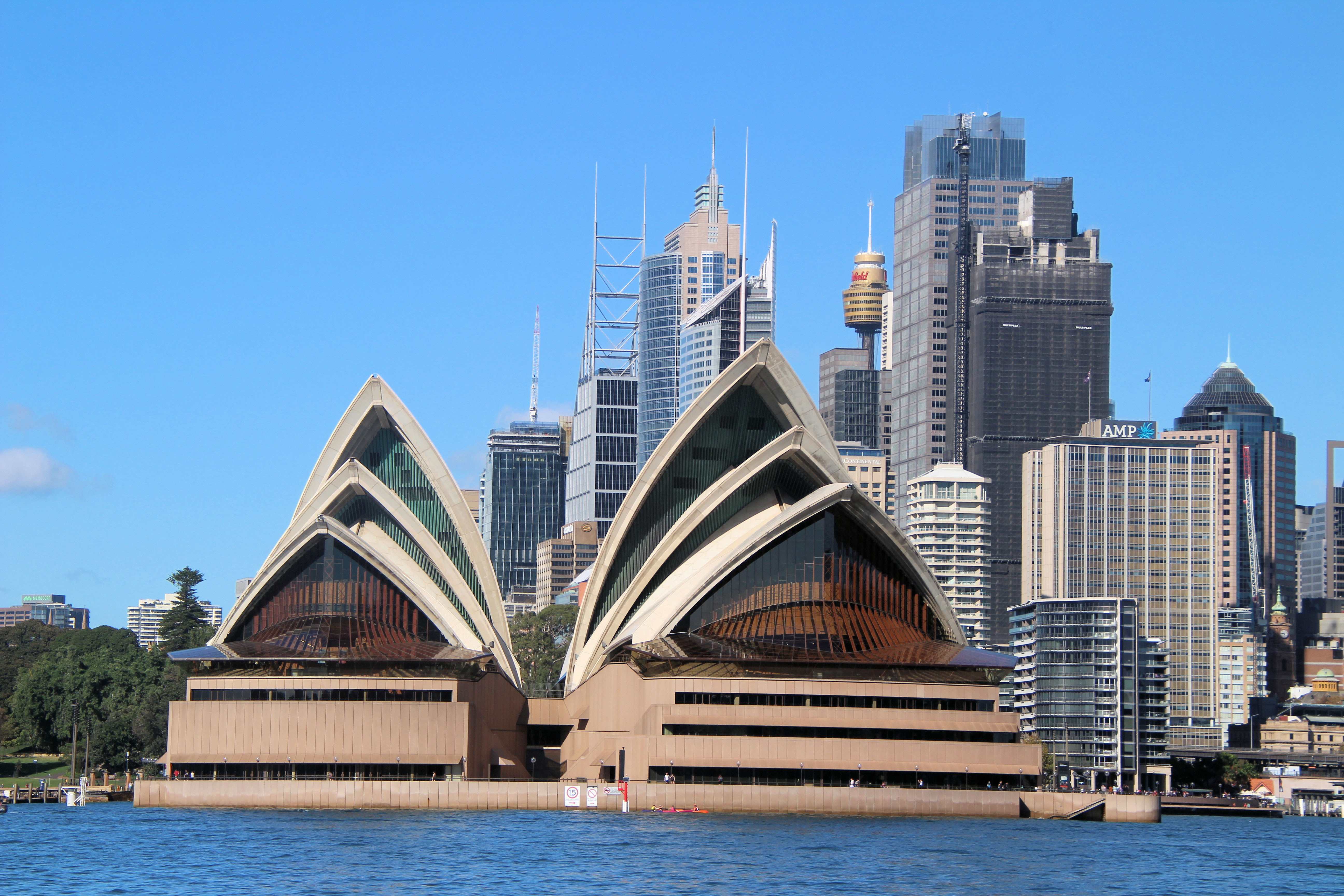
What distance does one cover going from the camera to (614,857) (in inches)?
2714

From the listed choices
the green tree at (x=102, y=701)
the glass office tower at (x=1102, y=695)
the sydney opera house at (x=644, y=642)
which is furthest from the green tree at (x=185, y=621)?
the glass office tower at (x=1102, y=695)

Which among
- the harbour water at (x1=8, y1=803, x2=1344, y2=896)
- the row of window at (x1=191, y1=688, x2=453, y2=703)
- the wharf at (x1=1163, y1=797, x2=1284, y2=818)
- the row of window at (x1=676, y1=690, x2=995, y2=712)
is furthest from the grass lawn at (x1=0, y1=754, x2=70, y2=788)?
the wharf at (x1=1163, y1=797, x2=1284, y2=818)

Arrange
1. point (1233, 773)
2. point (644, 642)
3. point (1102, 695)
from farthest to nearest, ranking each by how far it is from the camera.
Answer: point (1233, 773)
point (1102, 695)
point (644, 642)

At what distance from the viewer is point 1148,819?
10431 cm

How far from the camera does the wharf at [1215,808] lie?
14862 cm

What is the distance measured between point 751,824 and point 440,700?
2210 centimetres

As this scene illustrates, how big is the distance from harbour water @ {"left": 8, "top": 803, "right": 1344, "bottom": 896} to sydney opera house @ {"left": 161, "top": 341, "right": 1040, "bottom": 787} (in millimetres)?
5330

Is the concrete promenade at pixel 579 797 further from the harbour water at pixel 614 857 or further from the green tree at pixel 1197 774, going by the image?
the green tree at pixel 1197 774

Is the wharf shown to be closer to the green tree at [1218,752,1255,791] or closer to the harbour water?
the green tree at [1218,752,1255,791]

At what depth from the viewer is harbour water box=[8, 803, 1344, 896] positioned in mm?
61094

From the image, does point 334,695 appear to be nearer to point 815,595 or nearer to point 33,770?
point 815,595

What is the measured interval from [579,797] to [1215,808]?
73313 millimetres

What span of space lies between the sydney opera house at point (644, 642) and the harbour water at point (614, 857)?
533cm

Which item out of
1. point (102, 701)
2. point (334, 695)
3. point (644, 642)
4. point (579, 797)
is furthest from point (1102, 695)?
point (334, 695)
